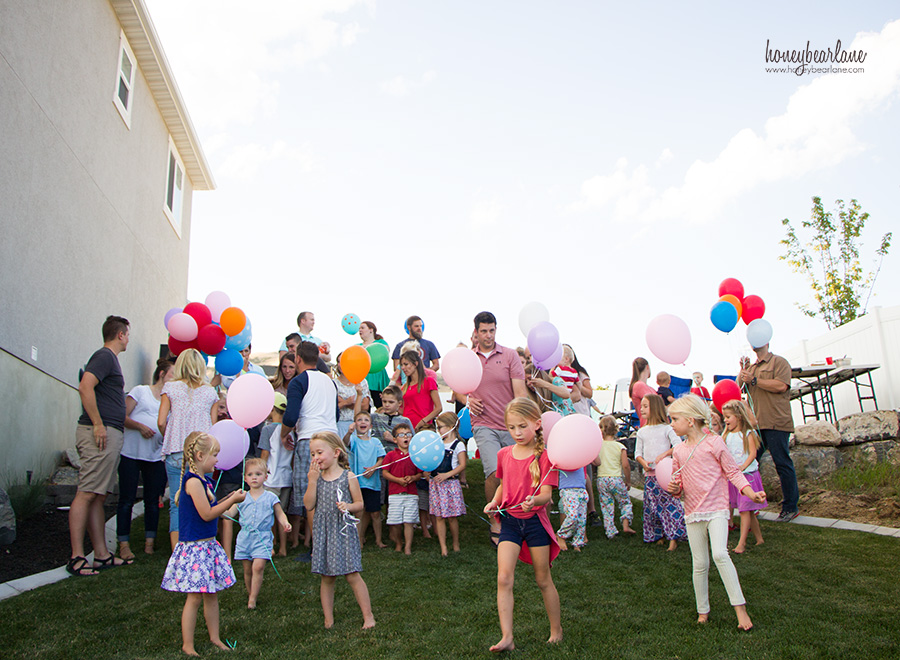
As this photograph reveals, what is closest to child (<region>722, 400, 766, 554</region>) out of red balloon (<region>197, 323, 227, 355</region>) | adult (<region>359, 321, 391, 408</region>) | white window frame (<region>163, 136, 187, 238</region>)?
adult (<region>359, 321, 391, 408</region>)

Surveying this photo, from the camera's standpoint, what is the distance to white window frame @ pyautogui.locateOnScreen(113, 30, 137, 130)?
1037 cm

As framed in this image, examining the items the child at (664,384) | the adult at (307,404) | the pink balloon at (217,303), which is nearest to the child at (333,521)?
the adult at (307,404)

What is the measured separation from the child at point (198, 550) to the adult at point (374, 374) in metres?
4.40

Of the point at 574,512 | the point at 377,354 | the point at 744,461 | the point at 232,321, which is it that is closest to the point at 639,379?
the point at 744,461

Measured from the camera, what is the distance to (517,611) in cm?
410

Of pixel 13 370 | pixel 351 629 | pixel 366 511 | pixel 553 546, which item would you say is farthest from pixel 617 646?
pixel 13 370

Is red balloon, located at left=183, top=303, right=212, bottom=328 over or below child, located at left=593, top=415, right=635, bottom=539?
over

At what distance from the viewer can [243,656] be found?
342 centimetres

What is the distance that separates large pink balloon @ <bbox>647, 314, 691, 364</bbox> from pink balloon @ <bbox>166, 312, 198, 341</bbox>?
5.27 m

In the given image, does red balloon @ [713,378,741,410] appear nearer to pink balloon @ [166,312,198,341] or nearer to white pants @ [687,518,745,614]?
white pants @ [687,518,745,614]

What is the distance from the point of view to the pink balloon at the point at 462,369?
522 centimetres

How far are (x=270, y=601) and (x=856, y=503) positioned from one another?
21.3ft

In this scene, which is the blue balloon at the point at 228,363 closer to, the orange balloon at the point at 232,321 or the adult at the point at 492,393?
the orange balloon at the point at 232,321

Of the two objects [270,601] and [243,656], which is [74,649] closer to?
[243,656]
